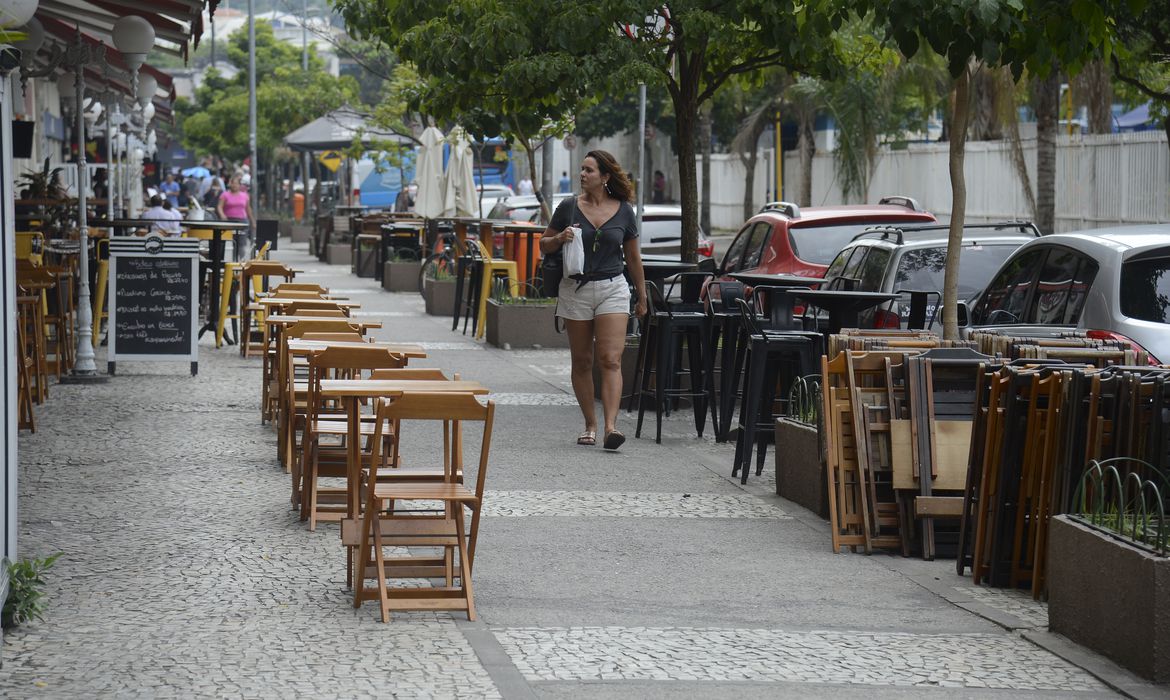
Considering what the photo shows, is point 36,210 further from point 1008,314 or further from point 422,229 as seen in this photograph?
point 1008,314

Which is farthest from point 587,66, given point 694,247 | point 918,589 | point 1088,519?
point 1088,519

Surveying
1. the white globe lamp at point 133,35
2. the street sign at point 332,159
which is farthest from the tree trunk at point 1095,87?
the street sign at point 332,159

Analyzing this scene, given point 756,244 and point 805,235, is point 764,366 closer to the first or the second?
point 805,235

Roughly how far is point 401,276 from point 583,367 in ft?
56.5

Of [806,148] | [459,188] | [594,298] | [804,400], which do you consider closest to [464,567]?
[804,400]

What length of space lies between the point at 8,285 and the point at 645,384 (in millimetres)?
6456

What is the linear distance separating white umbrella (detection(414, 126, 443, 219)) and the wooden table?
2080 centimetres

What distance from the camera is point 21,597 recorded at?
6.30 m

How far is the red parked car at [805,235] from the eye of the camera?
16.0 m

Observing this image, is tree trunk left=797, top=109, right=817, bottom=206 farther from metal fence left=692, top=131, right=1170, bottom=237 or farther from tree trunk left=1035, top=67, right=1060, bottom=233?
tree trunk left=1035, top=67, right=1060, bottom=233

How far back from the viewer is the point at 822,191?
47.0m

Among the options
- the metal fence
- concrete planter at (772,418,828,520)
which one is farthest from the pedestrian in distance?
concrete planter at (772,418,828,520)

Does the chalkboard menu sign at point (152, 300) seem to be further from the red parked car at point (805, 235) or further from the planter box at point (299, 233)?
the planter box at point (299, 233)

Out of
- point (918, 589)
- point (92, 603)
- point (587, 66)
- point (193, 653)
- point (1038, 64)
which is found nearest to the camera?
point (193, 653)
